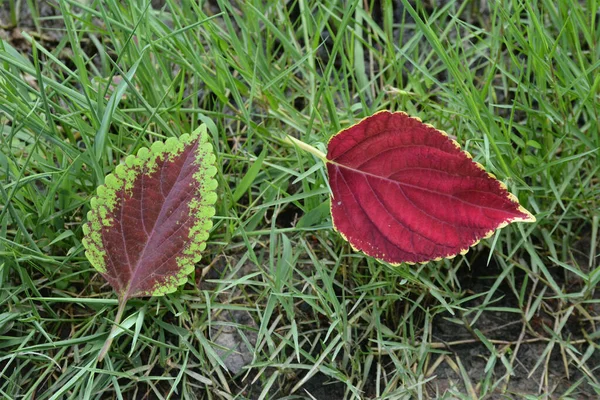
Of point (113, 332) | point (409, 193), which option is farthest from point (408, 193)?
point (113, 332)

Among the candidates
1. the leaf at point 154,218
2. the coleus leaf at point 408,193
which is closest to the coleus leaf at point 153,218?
the leaf at point 154,218

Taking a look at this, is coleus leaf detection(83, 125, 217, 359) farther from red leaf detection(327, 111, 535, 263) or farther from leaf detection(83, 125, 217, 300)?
red leaf detection(327, 111, 535, 263)

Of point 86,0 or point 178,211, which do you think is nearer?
point 178,211

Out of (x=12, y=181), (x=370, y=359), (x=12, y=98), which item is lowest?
(x=370, y=359)

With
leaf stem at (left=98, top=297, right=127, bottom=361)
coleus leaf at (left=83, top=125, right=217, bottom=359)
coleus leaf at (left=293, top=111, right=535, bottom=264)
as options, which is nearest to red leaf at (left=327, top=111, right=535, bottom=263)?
coleus leaf at (left=293, top=111, right=535, bottom=264)

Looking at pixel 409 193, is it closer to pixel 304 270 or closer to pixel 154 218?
pixel 304 270

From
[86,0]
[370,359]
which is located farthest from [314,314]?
[86,0]

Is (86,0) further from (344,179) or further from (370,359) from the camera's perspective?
(370,359)

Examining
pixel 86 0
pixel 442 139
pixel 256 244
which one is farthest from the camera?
pixel 86 0
